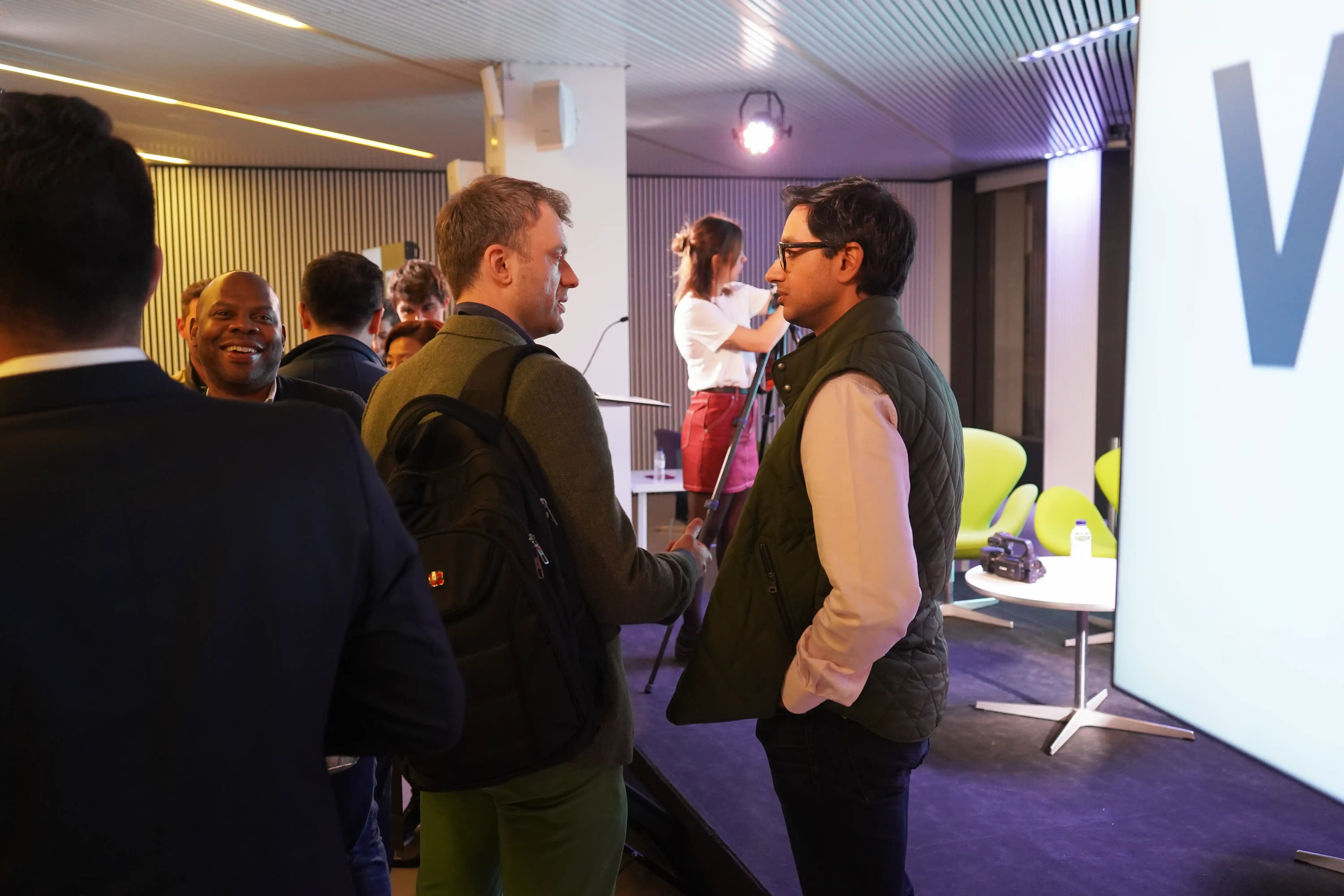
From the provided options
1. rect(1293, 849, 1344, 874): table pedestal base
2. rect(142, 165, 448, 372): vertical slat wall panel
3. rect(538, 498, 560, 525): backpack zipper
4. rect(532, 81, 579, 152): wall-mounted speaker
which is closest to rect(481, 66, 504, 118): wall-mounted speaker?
rect(532, 81, 579, 152): wall-mounted speaker

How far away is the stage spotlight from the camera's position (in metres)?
6.34

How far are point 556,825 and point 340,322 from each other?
5.30ft

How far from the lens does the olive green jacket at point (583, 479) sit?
1413 millimetres

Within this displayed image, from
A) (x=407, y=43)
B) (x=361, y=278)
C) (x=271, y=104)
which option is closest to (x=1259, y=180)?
(x=361, y=278)

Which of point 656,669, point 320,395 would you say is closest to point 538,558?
point 320,395

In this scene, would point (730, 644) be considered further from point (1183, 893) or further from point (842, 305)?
point (1183, 893)

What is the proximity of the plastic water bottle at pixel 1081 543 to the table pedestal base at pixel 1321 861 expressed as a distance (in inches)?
69.1

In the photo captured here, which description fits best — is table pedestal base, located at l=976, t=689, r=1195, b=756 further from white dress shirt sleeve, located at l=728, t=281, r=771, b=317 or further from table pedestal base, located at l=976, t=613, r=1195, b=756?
white dress shirt sleeve, located at l=728, t=281, r=771, b=317

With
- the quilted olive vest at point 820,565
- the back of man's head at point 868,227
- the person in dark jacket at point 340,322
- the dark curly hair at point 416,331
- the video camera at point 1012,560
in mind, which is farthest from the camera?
the video camera at point 1012,560

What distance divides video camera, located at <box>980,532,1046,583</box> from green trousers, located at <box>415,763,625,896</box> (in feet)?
8.80

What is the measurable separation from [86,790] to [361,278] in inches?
78.5

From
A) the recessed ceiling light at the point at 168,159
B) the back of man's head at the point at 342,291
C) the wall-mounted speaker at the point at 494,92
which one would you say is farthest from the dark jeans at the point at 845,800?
the recessed ceiling light at the point at 168,159

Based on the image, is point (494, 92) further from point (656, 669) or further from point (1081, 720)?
point (1081, 720)

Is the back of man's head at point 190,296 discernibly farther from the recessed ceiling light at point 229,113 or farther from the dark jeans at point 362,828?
the recessed ceiling light at point 229,113
